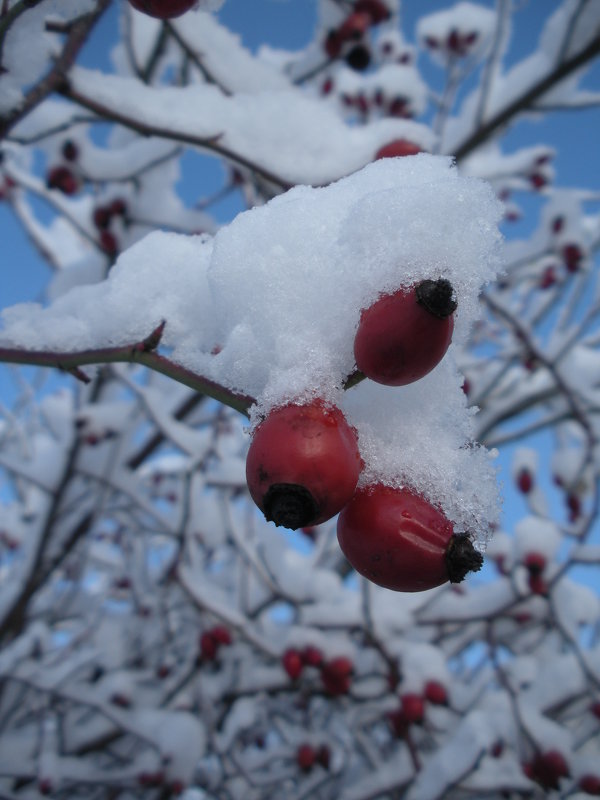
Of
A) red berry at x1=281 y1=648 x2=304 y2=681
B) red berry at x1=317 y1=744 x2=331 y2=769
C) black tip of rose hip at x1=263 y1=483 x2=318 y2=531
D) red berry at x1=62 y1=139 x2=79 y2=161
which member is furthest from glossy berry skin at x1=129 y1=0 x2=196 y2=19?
red berry at x1=317 y1=744 x2=331 y2=769

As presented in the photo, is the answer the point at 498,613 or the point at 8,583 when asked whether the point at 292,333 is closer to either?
the point at 498,613

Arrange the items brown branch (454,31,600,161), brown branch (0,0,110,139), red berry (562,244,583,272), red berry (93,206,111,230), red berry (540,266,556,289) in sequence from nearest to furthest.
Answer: brown branch (0,0,110,139), brown branch (454,31,600,161), red berry (93,206,111,230), red berry (562,244,583,272), red berry (540,266,556,289)

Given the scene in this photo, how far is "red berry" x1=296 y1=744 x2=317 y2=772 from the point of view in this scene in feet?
9.33

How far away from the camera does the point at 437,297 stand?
610 mm

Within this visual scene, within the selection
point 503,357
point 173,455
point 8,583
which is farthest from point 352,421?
point 173,455

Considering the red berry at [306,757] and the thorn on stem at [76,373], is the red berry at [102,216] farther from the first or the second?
the red berry at [306,757]

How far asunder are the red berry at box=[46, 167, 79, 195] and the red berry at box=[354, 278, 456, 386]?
216 centimetres

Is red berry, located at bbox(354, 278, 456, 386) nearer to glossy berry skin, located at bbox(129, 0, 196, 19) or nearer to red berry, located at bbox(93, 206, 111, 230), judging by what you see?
glossy berry skin, located at bbox(129, 0, 196, 19)

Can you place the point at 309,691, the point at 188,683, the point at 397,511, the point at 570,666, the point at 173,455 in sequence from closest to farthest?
1. the point at 397,511
2. the point at 570,666
3. the point at 309,691
4. the point at 188,683
5. the point at 173,455

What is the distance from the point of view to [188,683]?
308 cm

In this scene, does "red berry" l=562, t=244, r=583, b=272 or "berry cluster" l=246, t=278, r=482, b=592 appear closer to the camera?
"berry cluster" l=246, t=278, r=482, b=592

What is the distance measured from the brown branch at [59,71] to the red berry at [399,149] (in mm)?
769

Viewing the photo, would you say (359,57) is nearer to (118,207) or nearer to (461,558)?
(118,207)

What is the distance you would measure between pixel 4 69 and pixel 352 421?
1074 millimetres
